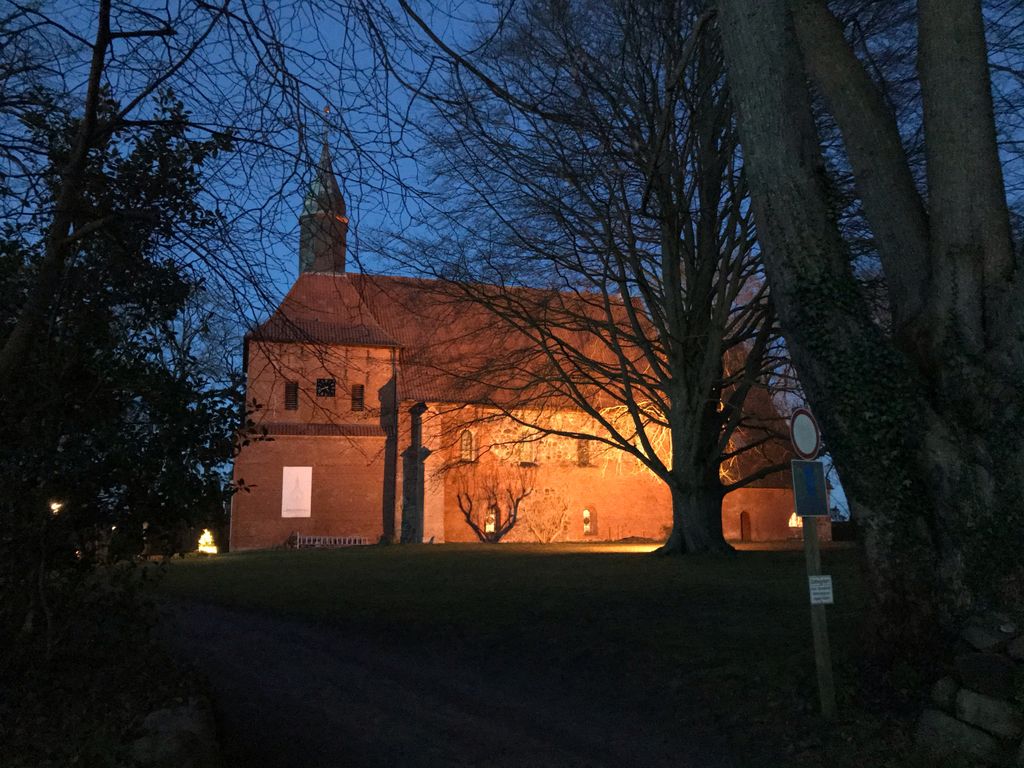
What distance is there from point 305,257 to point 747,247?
44.0 ft

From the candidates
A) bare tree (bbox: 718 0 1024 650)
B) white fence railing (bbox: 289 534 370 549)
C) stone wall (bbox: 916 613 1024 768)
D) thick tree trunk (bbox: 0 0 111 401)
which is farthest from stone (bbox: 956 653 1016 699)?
white fence railing (bbox: 289 534 370 549)

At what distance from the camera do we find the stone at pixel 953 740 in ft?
17.3

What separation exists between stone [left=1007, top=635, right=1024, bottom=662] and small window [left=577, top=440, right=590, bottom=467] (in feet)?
108

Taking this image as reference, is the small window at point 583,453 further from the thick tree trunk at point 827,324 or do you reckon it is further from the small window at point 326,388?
the thick tree trunk at point 827,324

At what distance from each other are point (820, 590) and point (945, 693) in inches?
46.2

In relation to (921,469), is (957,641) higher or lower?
lower

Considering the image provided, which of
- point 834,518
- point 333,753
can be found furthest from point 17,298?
point 834,518

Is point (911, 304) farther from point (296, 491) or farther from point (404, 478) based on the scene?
point (296, 491)

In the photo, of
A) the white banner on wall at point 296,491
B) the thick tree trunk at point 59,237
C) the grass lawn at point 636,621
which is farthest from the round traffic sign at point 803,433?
the white banner on wall at point 296,491

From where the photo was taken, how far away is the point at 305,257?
668cm

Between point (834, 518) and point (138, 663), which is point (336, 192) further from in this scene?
point (834, 518)

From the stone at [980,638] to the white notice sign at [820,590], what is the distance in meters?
0.99

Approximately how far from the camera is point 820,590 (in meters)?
6.63

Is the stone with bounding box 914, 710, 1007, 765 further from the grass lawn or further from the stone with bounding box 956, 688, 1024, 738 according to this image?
the grass lawn
